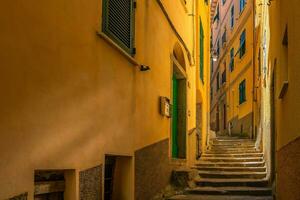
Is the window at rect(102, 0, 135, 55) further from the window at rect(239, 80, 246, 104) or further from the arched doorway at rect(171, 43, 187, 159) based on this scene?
the window at rect(239, 80, 246, 104)

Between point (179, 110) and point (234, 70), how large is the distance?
13.2 meters

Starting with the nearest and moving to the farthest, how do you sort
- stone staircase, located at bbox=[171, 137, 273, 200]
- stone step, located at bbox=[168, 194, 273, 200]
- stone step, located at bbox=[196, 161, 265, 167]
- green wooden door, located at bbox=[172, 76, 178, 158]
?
stone step, located at bbox=[168, 194, 273, 200] < stone staircase, located at bbox=[171, 137, 273, 200] < green wooden door, located at bbox=[172, 76, 178, 158] < stone step, located at bbox=[196, 161, 265, 167]

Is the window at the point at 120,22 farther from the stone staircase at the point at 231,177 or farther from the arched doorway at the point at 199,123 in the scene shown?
the arched doorway at the point at 199,123

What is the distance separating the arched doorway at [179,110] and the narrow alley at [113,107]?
0.09 ft

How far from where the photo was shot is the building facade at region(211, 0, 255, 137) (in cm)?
1980

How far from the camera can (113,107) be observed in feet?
18.2

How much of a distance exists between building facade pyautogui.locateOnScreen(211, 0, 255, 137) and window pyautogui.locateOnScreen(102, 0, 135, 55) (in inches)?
517

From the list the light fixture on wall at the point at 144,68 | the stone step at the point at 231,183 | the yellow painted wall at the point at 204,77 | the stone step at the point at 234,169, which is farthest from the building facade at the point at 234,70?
the light fixture on wall at the point at 144,68

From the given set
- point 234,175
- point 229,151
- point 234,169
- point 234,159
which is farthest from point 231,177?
point 229,151

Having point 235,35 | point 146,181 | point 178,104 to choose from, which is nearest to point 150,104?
point 146,181

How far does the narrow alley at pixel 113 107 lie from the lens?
10.9ft

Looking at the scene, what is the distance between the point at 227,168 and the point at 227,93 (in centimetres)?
1516

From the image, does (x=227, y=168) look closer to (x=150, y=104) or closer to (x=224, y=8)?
(x=150, y=104)

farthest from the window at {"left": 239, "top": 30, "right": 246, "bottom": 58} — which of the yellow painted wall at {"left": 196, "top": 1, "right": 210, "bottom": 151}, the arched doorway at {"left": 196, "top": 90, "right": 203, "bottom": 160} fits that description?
the arched doorway at {"left": 196, "top": 90, "right": 203, "bottom": 160}
